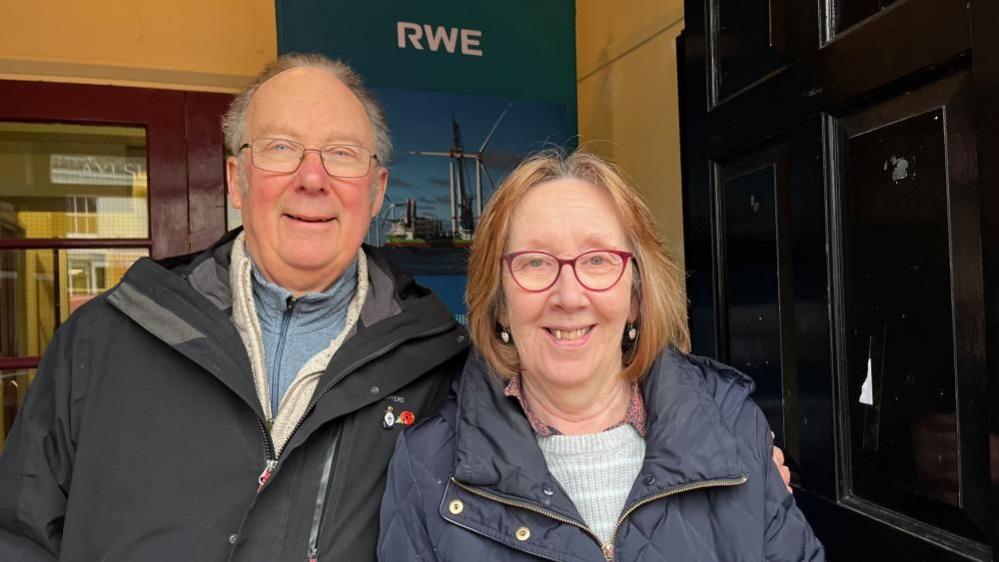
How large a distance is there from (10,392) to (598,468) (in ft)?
8.31

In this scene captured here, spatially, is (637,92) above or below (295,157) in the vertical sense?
above

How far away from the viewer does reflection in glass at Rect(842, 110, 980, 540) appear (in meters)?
1.21

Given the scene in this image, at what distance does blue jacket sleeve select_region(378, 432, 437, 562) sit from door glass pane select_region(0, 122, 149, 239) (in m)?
2.11

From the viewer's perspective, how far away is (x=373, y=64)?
9.51ft

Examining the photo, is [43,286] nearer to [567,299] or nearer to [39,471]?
[39,471]

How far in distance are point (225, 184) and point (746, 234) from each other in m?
2.09

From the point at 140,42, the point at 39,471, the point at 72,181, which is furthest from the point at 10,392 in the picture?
the point at 39,471

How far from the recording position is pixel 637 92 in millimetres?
2898

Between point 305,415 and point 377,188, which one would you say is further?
point 377,188

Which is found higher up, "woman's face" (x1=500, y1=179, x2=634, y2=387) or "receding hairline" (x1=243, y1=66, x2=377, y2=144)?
"receding hairline" (x1=243, y1=66, x2=377, y2=144)

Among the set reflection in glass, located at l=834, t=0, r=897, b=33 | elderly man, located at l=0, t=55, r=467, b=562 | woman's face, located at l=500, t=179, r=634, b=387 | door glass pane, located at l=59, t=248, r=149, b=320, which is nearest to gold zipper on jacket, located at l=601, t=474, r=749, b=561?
woman's face, located at l=500, t=179, r=634, b=387

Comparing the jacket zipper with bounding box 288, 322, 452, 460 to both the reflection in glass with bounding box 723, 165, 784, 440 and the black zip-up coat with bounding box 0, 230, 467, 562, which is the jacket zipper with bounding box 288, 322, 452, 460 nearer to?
the black zip-up coat with bounding box 0, 230, 467, 562

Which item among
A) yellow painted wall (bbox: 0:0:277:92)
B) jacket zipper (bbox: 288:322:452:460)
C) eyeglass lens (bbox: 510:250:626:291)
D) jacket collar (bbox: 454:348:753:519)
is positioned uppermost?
yellow painted wall (bbox: 0:0:277:92)

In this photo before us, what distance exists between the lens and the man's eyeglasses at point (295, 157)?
4.86 ft
